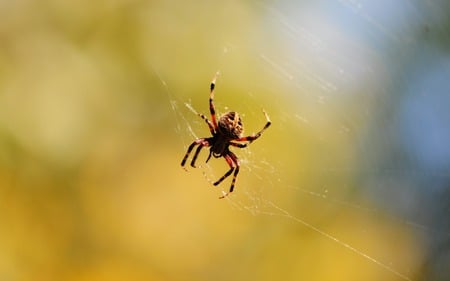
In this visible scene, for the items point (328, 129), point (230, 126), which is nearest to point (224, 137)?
point (230, 126)

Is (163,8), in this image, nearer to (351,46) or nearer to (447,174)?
(351,46)

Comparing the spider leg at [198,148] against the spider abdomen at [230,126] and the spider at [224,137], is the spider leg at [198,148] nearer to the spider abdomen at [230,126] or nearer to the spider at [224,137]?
the spider at [224,137]

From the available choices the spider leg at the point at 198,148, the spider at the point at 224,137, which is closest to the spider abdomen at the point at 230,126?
the spider at the point at 224,137

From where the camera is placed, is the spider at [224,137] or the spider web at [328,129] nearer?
the spider at [224,137]

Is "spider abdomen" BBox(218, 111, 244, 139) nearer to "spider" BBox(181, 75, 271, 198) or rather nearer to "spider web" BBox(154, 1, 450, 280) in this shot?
"spider" BBox(181, 75, 271, 198)

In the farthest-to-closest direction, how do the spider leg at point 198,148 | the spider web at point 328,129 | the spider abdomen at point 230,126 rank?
the spider web at point 328,129
the spider leg at point 198,148
the spider abdomen at point 230,126

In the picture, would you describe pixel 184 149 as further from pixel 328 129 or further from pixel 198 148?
pixel 328 129

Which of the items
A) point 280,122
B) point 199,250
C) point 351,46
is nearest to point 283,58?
point 280,122
